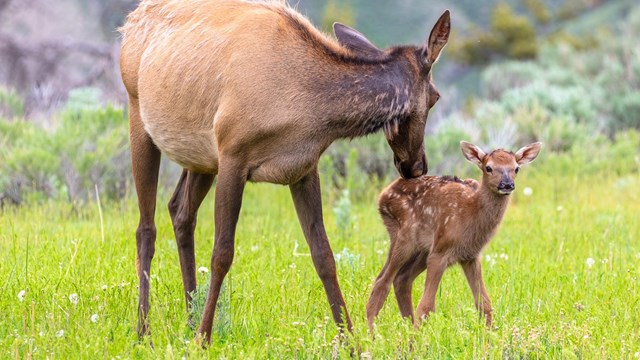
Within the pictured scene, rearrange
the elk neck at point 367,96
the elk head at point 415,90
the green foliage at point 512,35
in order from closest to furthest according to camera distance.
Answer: the elk neck at point 367,96
the elk head at point 415,90
the green foliage at point 512,35

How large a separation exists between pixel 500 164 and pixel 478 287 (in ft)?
2.72

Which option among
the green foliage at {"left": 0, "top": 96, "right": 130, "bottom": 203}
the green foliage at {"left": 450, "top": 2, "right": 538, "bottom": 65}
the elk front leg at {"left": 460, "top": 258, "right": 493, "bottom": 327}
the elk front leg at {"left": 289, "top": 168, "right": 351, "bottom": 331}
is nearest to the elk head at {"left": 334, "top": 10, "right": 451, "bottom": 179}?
the elk front leg at {"left": 289, "top": 168, "right": 351, "bottom": 331}

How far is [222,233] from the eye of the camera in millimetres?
6242

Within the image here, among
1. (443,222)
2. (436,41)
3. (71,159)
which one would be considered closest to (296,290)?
(443,222)

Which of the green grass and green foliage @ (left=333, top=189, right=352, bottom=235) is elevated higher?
green foliage @ (left=333, top=189, right=352, bottom=235)

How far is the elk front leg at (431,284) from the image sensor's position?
6.82 m

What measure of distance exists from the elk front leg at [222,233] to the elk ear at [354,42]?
1088mm

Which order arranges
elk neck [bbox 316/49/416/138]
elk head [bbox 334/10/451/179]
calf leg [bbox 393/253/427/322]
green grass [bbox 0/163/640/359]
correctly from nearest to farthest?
green grass [bbox 0/163/640/359]
elk neck [bbox 316/49/416/138]
elk head [bbox 334/10/451/179]
calf leg [bbox 393/253/427/322]

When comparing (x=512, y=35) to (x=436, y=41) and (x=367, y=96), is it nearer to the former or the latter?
(x=436, y=41)

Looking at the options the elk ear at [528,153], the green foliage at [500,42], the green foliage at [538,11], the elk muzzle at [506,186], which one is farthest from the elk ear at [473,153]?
the green foliage at [538,11]

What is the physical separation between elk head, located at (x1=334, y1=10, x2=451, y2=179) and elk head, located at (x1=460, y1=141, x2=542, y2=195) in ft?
2.21

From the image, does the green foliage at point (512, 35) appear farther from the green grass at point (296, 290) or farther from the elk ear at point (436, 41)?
the elk ear at point (436, 41)

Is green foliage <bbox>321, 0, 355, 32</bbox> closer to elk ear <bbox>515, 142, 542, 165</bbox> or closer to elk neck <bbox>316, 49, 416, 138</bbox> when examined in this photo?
elk ear <bbox>515, 142, 542, 165</bbox>

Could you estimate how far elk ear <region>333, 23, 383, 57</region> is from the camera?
6.53 m
